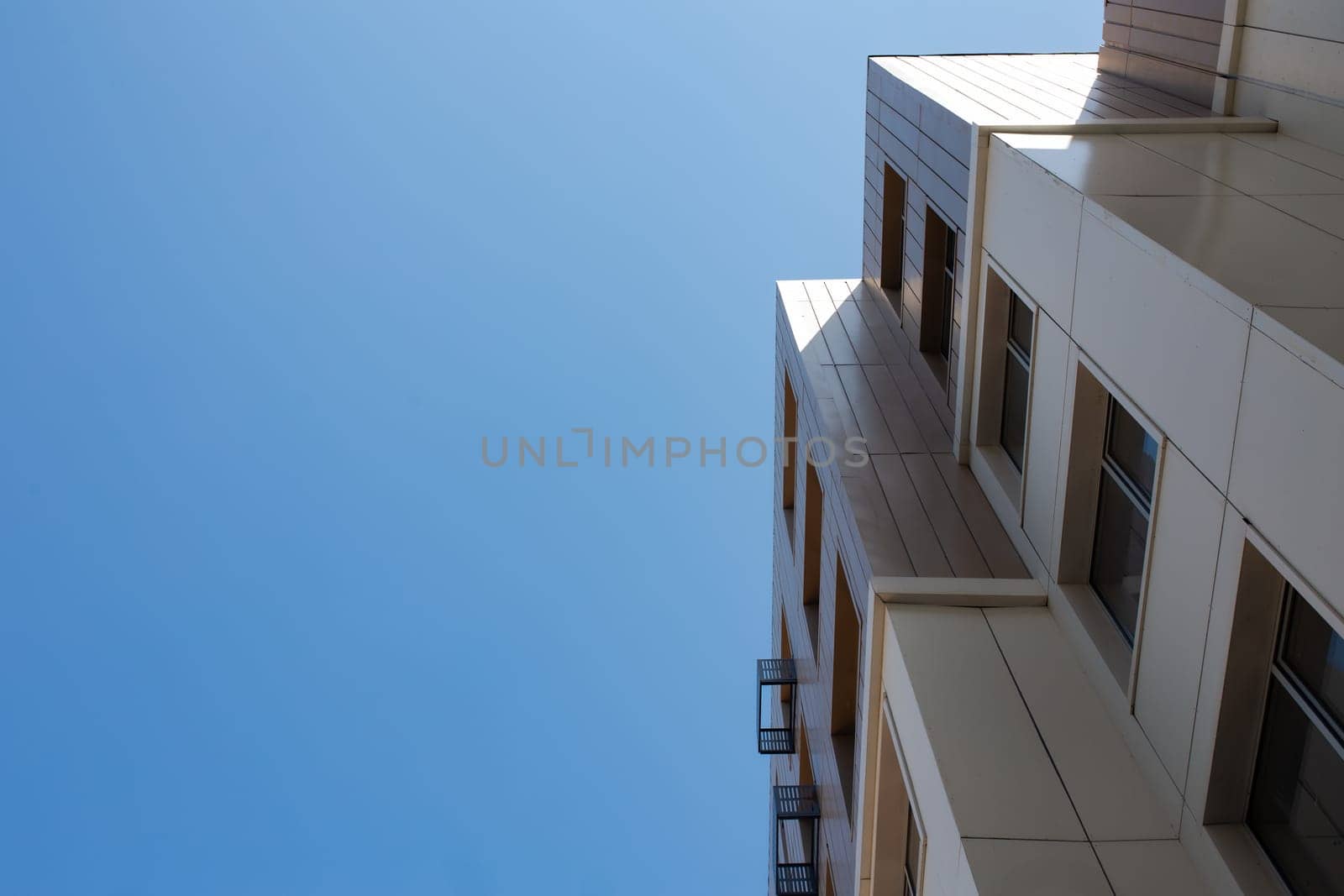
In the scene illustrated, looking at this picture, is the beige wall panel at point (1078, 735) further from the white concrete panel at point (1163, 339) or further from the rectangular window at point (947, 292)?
the rectangular window at point (947, 292)

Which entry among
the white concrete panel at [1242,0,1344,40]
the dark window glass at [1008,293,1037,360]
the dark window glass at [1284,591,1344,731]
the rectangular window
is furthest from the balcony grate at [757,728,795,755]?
the dark window glass at [1284,591,1344,731]

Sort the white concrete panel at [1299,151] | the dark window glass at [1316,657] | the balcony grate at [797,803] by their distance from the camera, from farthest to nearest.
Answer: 1. the balcony grate at [797,803]
2. the white concrete panel at [1299,151]
3. the dark window glass at [1316,657]

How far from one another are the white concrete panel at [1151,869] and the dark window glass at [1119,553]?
1.22 metres

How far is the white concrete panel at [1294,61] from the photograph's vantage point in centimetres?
759

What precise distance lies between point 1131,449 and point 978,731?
175 centimetres

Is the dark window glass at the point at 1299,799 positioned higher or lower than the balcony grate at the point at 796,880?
higher

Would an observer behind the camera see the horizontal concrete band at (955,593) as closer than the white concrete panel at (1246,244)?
No

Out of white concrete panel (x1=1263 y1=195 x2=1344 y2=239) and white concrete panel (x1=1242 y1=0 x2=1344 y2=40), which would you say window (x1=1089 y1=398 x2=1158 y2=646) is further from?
white concrete panel (x1=1242 y1=0 x2=1344 y2=40)

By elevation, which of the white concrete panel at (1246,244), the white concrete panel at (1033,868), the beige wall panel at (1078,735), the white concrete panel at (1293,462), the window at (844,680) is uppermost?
the white concrete panel at (1246,244)

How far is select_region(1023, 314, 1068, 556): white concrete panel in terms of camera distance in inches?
276

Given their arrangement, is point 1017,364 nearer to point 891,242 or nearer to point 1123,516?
point 1123,516

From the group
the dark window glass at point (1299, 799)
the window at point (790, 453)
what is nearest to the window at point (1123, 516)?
the dark window glass at point (1299, 799)

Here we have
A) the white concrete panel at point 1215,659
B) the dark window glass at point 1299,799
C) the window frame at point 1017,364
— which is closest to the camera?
the dark window glass at point 1299,799

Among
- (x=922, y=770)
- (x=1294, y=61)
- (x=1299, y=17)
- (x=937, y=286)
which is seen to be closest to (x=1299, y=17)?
(x=1299, y=17)
